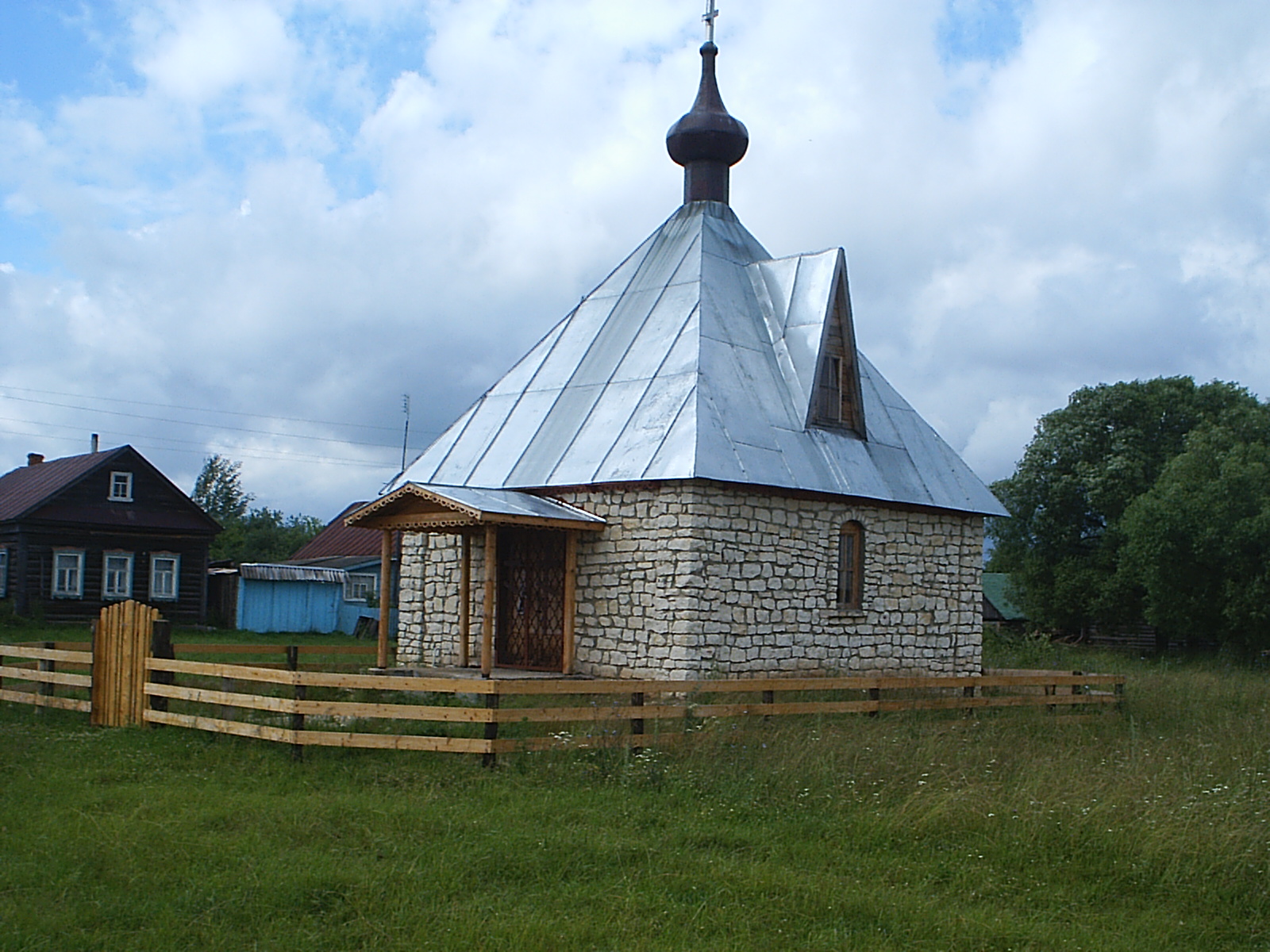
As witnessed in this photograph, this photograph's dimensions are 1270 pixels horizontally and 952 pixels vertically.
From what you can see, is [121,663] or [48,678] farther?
[48,678]

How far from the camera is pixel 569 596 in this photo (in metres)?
15.6

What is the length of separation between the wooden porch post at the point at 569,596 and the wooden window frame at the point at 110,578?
19.7 metres

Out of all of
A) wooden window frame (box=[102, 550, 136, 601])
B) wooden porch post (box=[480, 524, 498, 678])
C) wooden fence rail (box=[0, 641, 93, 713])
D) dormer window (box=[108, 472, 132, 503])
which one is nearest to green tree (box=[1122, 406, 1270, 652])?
wooden porch post (box=[480, 524, 498, 678])

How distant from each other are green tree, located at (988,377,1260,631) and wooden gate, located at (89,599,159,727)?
98.5 feet

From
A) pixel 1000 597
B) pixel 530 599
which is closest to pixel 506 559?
pixel 530 599

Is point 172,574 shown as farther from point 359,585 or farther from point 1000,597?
point 1000,597

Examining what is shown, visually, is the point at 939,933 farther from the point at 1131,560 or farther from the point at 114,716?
the point at 1131,560

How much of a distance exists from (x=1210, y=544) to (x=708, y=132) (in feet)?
54.4

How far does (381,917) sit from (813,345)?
12849 mm

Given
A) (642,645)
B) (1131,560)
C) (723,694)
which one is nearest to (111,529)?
(642,645)

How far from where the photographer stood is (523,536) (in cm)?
1736

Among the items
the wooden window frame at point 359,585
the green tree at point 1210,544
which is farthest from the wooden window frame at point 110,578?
the green tree at point 1210,544

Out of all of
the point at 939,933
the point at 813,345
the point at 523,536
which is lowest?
the point at 939,933

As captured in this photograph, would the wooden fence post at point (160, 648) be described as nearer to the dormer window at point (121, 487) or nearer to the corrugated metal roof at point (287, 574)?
the corrugated metal roof at point (287, 574)
